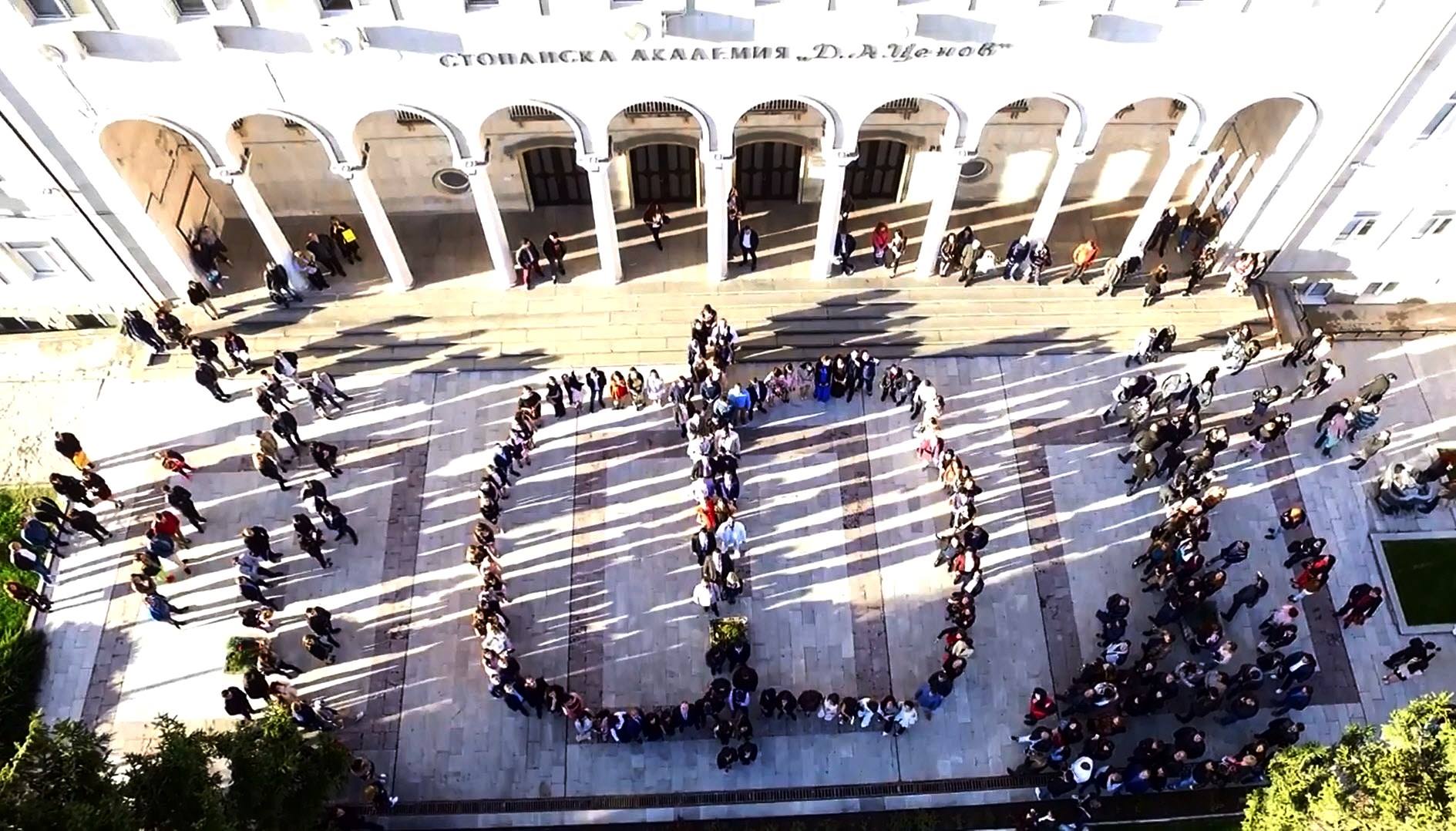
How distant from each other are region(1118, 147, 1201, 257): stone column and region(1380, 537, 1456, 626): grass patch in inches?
418

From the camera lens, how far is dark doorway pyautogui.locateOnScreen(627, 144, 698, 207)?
31656mm

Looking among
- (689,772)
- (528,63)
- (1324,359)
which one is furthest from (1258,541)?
(528,63)

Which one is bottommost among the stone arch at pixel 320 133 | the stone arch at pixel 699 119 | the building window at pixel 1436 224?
the building window at pixel 1436 224

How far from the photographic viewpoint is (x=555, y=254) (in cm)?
3059

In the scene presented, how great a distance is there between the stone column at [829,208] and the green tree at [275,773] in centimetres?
1882

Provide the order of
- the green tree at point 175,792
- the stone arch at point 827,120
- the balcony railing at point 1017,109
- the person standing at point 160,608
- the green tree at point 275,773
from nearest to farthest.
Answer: the green tree at point 175,792
the green tree at point 275,773
the person standing at point 160,608
the stone arch at point 827,120
the balcony railing at point 1017,109

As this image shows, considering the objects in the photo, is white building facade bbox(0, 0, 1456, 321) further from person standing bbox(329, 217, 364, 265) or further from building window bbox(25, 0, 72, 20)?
person standing bbox(329, 217, 364, 265)

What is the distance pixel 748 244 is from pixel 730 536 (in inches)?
384

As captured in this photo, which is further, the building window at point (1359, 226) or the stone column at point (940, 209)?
the building window at point (1359, 226)

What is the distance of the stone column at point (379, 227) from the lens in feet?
88.9

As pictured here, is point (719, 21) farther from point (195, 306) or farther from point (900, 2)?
point (195, 306)

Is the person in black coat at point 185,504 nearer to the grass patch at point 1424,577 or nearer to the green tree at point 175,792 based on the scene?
the green tree at point 175,792

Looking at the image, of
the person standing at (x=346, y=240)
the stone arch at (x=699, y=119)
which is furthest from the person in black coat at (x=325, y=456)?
the stone arch at (x=699, y=119)

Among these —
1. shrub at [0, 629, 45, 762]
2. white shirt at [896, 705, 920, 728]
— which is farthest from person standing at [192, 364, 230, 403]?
white shirt at [896, 705, 920, 728]
